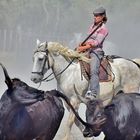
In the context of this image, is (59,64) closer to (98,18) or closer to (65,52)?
(65,52)

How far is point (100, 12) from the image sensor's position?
11727 millimetres

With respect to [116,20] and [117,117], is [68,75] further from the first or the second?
[116,20]

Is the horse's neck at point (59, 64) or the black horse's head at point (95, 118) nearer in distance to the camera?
the black horse's head at point (95, 118)

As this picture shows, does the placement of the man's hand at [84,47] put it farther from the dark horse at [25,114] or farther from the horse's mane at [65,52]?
the dark horse at [25,114]

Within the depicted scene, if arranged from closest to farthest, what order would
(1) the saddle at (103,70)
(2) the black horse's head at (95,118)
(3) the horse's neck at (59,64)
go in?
(2) the black horse's head at (95,118) → (1) the saddle at (103,70) → (3) the horse's neck at (59,64)

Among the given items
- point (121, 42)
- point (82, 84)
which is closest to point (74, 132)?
point (82, 84)

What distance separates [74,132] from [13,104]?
497cm

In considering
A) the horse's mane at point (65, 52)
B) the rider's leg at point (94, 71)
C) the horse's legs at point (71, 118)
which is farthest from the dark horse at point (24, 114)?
the horse's mane at point (65, 52)

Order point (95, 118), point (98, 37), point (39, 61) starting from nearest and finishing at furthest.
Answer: point (95, 118)
point (98, 37)
point (39, 61)

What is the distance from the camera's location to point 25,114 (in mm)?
7777

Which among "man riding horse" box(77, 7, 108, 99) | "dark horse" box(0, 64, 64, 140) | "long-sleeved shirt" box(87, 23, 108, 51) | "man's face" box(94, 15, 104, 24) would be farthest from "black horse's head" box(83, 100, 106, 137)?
"man's face" box(94, 15, 104, 24)

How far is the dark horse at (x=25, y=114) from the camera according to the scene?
7.66 m

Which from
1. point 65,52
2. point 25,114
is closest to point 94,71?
point 65,52

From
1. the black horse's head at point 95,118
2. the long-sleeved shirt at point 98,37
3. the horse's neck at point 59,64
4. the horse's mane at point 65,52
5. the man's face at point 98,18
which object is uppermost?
the man's face at point 98,18
